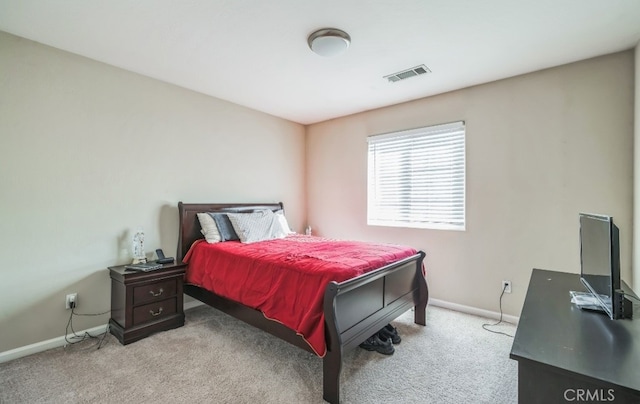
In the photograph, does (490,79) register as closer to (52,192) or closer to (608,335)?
(608,335)

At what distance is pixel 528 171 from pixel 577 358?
2.30 metres

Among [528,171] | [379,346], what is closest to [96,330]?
[379,346]

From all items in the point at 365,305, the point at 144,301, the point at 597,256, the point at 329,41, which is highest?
the point at 329,41

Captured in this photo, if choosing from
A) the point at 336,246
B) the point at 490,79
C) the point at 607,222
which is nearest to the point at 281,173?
the point at 336,246

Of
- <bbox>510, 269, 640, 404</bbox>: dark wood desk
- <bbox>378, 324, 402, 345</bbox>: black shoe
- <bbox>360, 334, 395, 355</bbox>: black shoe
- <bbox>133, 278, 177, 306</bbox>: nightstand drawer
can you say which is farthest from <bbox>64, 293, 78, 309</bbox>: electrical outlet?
<bbox>510, 269, 640, 404</bbox>: dark wood desk

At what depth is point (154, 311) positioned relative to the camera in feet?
8.64

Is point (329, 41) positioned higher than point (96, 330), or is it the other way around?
point (329, 41)

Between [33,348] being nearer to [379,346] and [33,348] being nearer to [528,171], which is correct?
[379,346]

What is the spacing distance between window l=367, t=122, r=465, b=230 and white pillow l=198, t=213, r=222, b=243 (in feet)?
6.51

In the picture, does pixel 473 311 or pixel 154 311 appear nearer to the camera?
pixel 154 311

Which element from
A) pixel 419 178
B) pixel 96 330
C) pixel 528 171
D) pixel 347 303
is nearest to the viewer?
pixel 347 303

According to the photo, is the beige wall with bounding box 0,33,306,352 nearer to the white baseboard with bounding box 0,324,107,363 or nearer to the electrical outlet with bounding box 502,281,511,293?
the white baseboard with bounding box 0,324,107,363

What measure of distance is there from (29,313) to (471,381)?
3346 mm

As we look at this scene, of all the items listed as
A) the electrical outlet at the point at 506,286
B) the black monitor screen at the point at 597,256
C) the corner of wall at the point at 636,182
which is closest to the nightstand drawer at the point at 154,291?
the black monitor screen at the point at 597,256
